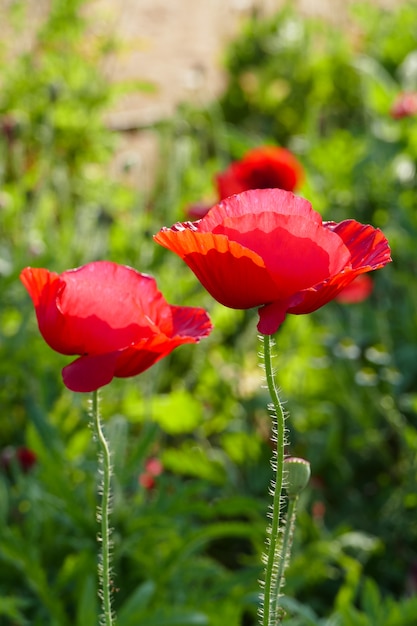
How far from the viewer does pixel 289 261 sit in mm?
711

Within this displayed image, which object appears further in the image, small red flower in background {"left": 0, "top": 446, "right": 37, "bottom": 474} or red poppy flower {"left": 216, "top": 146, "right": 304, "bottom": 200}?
red poppy flower {"left": 216, "top": 146, "right": 304, "bottom": 200}

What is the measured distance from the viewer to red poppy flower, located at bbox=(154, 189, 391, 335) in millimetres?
696

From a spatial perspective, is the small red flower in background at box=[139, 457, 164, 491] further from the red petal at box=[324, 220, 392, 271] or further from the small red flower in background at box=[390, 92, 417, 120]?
the red petal at box=[324, 220, 392, 271]

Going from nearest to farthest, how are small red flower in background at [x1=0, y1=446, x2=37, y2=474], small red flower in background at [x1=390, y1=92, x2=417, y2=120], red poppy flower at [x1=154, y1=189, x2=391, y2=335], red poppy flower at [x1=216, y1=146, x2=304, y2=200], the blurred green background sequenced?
red poppy flower at [x1=154, y1=189, x2=391, y2=335] → the blurred green background → small red flower in background at [x1=0, y1=446, x2=37, y2=474] → red poppy flower at [x1=216, y1=146, x2=304, y2=200] → small red flower in background at [x1=390, y1=92, x2=417, y2=120]

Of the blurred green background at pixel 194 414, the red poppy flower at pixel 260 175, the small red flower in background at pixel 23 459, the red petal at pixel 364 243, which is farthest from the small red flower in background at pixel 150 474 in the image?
the red petal at pixel 364 243

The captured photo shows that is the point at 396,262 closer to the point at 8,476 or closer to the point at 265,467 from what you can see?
the point at 265,467

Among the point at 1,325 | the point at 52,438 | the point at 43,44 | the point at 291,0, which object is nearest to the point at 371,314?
the point at 1,325

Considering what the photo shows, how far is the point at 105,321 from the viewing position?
815 millimetres

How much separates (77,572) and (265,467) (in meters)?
0.70

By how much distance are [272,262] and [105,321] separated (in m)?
0.17

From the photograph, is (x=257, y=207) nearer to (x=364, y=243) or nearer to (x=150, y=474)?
(x=364, y=243)

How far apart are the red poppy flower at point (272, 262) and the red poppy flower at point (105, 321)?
0.09m

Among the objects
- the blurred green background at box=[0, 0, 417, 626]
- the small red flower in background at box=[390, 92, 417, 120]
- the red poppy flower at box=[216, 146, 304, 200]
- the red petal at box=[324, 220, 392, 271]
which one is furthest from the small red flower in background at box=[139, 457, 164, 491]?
the red petal at box=[324, 220, 392, 271]

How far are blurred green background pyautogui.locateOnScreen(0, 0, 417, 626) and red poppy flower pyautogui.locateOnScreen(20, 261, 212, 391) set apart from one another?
604 millimetres
